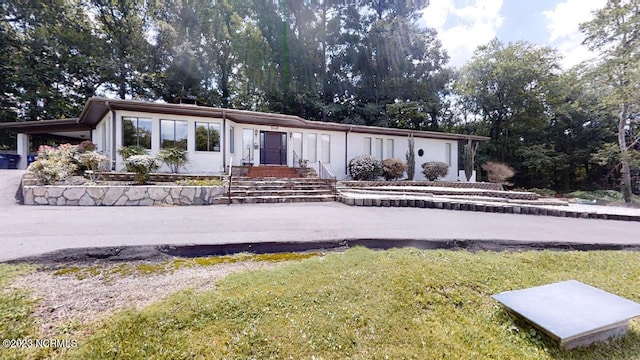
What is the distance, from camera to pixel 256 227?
4719mm

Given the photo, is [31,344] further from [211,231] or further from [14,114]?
[14,114]

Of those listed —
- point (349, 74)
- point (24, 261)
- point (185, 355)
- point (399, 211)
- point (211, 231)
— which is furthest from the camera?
point (349, 74)

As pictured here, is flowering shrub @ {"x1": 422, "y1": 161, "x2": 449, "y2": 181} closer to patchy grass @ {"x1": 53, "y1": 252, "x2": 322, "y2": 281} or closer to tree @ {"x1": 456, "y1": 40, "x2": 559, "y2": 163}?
tree @ {"x1": 456, "y1": 40, "x2": 559, "y2": 163}

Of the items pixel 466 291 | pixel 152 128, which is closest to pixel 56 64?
pixel 152 128

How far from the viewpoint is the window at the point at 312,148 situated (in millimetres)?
13836

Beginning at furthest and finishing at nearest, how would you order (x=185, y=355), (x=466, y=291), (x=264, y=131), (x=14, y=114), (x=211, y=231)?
(x=14, y=114)
(x=264, y=131)
(x=211, y=231)
(x=466, y=291)
(x=185, y=355)

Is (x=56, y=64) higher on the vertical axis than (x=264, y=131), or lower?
higher

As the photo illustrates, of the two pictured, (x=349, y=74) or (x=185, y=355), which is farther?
(x=349, y=74)

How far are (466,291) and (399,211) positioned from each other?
4394 mm

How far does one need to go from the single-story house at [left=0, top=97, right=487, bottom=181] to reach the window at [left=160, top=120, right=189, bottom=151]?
0.04 meters

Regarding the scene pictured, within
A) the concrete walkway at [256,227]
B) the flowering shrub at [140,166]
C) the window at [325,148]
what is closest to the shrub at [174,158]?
the flowering shrub at [140,166]

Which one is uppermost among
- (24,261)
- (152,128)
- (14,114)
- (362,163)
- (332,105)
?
(332,105)

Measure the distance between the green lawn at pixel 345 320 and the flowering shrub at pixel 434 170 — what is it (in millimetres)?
12100

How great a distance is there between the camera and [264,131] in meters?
13.1
